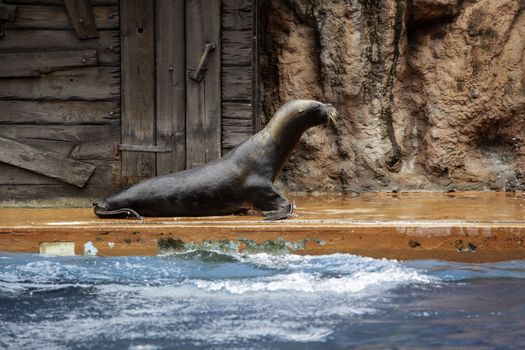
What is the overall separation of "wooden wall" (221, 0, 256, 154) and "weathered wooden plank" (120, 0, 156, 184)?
57 centimetres

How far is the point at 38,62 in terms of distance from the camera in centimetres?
733

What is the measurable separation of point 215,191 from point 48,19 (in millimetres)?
2175

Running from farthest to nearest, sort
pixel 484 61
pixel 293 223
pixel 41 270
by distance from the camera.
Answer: pixel 484 61
pixel 293 223
pixel 41 270

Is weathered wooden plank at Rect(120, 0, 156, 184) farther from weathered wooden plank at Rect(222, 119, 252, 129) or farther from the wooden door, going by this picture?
weathered wooden plank at Rect(222, 119, 252, 129)

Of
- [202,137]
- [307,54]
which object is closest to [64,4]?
[202,137]

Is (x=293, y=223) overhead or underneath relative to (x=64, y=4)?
underneath

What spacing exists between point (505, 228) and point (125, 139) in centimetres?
317

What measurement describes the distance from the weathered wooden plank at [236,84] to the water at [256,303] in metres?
2.08

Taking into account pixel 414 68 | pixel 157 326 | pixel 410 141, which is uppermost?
pixel 414 68

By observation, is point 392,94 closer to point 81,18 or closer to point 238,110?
point 238,110

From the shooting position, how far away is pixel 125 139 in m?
7.39

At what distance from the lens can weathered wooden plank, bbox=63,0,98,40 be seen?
23.8 feet

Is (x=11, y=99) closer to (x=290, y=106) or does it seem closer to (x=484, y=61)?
(x=290, y=106)

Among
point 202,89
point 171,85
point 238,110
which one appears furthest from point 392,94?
point 171,85
